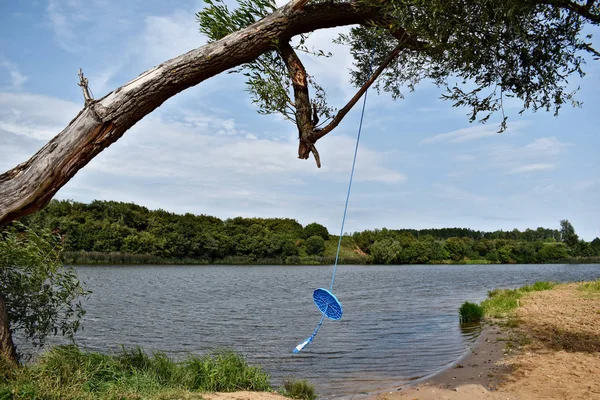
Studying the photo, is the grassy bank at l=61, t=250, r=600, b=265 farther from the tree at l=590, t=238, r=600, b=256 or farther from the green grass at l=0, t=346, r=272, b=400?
the green grass at l=0, t=346, r=272, b=400

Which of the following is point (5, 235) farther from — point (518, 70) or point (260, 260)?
point (260, 260)

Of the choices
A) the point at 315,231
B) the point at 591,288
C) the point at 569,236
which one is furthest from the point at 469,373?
the point at 569,236

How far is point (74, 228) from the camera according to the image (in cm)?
5784

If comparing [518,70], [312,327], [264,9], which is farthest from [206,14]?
[312,327]

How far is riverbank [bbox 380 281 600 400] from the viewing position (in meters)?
7.58

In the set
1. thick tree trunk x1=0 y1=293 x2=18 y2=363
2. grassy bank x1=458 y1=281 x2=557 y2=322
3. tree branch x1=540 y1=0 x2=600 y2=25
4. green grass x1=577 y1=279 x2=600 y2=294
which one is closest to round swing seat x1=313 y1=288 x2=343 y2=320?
thick tree trunk x1=0 y1=293 x2=18 y2=363

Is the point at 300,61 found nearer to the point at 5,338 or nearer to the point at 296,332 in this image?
the point at 5,338

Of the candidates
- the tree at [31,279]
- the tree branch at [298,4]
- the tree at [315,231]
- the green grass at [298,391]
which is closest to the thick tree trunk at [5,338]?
the tree at [31,279]

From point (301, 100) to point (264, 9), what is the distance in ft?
4.54

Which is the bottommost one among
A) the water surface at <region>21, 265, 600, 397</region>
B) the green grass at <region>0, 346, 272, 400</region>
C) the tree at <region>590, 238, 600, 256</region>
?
the water surface at <region>21, 265, 600, 397</region>

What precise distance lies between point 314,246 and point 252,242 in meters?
12.7

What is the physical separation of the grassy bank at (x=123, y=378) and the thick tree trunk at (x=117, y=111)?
1.85 m

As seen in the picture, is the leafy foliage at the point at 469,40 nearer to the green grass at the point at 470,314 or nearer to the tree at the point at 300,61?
the tree at the point at 300,61

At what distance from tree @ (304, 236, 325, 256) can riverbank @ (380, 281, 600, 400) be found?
6765cm
